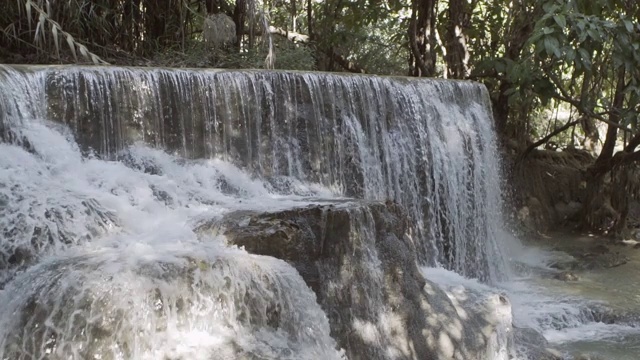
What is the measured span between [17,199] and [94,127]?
1.54m

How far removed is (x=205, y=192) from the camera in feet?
19.5

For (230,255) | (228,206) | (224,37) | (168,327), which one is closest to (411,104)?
(224,37)

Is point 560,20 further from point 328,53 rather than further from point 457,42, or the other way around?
point 328,53

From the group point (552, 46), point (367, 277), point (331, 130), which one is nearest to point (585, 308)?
point (552, 46)

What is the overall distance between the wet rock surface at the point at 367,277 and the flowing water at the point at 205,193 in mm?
155

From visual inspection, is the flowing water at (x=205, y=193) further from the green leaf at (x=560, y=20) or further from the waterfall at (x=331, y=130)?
the green leaf at (x=560, y=20)

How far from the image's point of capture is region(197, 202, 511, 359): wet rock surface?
16.1 ft

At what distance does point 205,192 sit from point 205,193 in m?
0.03

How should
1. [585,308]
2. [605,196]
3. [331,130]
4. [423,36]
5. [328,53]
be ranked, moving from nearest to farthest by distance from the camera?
[585,308] → [331,130] → [423,36] → [605,196] → [328,53]

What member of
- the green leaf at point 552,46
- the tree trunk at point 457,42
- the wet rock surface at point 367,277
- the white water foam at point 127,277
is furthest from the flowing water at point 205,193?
the tree trunk at point 457,42

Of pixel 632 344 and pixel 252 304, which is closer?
pixel 252 304

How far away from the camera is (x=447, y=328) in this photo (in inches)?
213

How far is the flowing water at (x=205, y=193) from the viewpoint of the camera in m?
4.00

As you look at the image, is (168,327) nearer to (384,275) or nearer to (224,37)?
(384,275)
